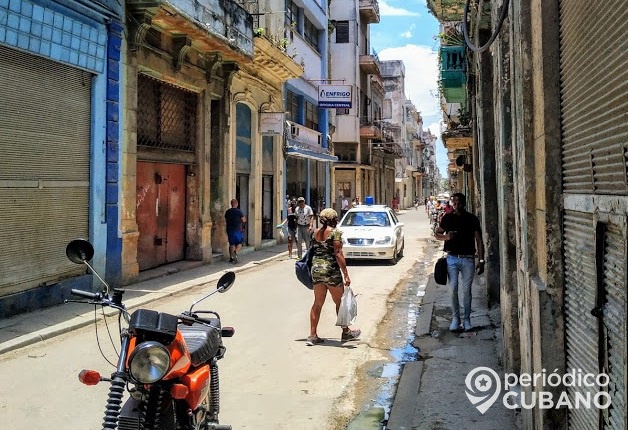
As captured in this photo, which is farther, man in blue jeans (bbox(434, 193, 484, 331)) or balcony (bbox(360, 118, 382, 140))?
balcony (bbox(360, 118, 382, 140))

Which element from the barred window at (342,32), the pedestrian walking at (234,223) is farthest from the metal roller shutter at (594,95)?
the barred window at (342,32)

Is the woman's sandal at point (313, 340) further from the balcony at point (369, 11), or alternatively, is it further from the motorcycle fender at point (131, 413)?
the balcony at point (369, 11)

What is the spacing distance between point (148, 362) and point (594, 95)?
8.41 feet

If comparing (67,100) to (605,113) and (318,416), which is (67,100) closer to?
(318,416)

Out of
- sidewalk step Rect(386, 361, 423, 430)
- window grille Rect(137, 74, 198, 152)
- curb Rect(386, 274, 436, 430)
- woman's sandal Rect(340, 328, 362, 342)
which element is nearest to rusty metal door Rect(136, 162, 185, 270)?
window grille Rect(137, 74, 198, 152)

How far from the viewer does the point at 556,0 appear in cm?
336

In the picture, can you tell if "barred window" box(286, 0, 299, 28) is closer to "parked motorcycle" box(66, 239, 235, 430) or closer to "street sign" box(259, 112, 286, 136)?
"street sign" box(259, 112, 286, 136)

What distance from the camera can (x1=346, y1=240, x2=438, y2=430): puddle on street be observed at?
487cm

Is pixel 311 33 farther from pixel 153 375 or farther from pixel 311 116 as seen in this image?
pixel 153 375

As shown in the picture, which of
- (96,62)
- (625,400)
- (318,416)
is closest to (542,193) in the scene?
(625,400)

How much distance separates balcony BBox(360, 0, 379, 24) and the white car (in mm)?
29116

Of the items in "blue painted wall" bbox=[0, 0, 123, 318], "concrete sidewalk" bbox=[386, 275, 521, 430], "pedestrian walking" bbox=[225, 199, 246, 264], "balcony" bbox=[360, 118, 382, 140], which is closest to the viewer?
"concrete sidewalk" bbox=[386, 275, 521, 430]

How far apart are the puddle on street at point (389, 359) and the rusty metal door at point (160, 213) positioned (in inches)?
228

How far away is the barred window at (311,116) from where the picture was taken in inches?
1030
